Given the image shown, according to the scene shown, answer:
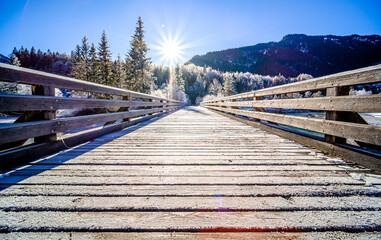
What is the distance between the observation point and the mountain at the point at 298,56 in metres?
138

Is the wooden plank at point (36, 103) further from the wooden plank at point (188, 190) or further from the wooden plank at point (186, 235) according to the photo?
the wooden plank at point (186, 235)

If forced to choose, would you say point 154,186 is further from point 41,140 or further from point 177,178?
point 41,140

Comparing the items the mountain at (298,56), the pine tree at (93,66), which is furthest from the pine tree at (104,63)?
the mountain at (298,56)

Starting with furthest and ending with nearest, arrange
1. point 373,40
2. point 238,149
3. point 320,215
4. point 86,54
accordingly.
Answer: point 373,40
point 86,54
point 238,149
point 320,215

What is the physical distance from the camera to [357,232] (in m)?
0.91

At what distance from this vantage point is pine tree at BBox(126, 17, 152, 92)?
2008cm

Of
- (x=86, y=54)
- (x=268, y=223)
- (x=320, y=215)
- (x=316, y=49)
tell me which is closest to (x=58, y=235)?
(x=268, y=223)

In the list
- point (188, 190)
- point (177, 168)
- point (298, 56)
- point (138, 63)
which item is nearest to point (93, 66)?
point (138, 63)

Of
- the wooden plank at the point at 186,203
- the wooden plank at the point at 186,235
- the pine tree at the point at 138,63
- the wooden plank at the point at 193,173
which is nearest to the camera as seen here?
the wooden plank at the point at 186,235

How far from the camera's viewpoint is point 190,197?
119 centimetres

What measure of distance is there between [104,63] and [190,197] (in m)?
26.4

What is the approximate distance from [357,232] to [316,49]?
691 ft

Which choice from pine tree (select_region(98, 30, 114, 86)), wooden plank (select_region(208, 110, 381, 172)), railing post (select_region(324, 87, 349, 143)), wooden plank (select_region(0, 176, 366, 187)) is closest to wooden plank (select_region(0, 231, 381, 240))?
wooden plank (select_region(0, 176, 366, 187))

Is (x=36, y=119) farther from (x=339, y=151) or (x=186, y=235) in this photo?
(x=339, y=151)
